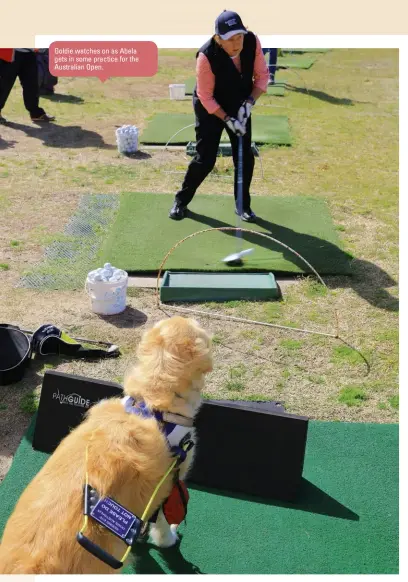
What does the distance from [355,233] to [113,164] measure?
4.53 metres

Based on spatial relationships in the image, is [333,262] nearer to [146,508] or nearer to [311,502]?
[311,502]

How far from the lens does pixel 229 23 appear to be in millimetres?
7047

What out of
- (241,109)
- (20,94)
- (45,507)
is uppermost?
(241,109)

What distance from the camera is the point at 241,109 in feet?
25.4

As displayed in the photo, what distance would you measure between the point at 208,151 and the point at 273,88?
9.16 metres

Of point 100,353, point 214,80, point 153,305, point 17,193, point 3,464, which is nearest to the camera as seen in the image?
point 3,464

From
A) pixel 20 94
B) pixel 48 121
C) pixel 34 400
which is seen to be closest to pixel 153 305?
pixel 34 400

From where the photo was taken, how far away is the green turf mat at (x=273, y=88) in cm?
1605

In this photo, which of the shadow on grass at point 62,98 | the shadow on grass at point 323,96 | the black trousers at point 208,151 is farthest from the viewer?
the shadow on grass at point 323,96

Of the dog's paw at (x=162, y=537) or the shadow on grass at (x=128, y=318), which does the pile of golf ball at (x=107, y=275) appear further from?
the dog's paw at (x=162, y=537)

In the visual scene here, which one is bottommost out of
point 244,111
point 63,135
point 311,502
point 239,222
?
point 63,135

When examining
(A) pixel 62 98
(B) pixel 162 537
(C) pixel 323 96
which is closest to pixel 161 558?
(B) pixel 162 537

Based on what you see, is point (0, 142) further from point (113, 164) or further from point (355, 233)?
point (355, 233)

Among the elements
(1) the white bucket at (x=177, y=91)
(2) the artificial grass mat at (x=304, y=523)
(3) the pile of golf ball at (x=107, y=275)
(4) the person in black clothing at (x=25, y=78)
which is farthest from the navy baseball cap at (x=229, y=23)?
(1) the white bucket at (x=177, y=91)
